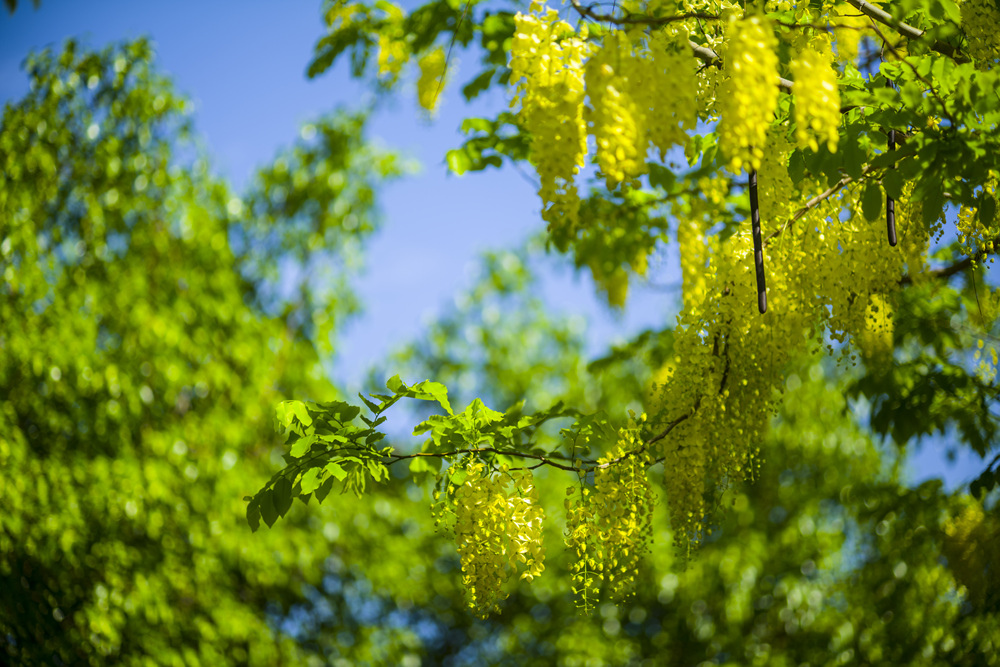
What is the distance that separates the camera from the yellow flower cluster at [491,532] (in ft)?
7.82

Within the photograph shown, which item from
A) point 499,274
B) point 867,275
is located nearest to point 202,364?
point 867,275

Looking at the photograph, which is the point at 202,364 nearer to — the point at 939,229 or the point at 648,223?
the point at 648,223

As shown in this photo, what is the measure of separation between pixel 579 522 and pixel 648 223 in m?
2.11

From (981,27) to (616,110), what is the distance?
1.62m

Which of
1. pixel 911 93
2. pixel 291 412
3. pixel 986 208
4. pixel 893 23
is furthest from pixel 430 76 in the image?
pixel 986 208

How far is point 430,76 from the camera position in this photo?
3482 millimetres

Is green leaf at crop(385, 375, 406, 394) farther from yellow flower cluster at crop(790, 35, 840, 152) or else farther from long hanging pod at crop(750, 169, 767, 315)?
yellow flower cluster at crop(790, 35, 840, 152)

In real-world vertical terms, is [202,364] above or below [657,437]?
above

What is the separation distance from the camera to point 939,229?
2449 millimetres

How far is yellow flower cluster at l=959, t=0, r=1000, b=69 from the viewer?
7.93ft

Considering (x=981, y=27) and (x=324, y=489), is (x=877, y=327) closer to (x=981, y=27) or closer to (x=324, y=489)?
(x=981, y=27)

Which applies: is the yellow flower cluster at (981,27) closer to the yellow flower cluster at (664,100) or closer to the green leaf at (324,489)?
the yellow flower cluster at (664,100)

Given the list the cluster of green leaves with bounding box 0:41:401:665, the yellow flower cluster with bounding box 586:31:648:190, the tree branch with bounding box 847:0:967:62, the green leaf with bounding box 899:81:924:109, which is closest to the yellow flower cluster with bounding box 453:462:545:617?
the yellow flower cluster with bounding box 586:31:648:190

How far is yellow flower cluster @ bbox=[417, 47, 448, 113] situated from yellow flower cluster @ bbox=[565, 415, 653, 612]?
1919mm
